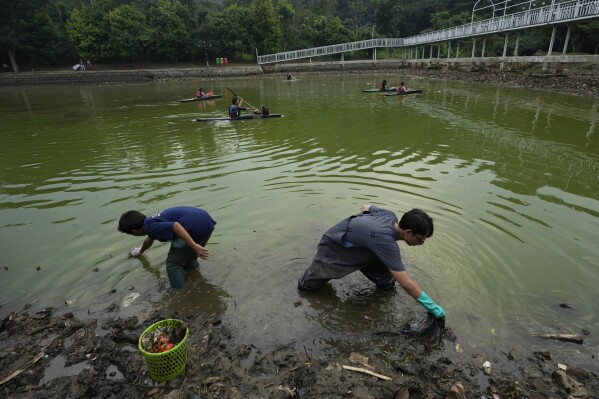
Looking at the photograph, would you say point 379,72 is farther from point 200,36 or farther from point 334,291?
point 334,291

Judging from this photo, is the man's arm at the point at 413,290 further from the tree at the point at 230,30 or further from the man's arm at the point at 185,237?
the tree at the point at 230,30

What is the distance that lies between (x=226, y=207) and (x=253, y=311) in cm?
333

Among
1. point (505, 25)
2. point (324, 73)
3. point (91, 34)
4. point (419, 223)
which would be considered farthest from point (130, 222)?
point (91, 34)

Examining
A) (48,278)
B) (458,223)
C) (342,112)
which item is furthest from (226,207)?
(342,112)

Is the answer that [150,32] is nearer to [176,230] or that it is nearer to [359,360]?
[176,230]

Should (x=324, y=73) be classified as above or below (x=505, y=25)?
below

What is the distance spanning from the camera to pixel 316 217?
22.0 feet

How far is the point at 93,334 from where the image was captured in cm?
390

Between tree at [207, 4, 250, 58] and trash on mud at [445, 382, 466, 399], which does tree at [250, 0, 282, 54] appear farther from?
trash on mud at [445, 382, 466, 399]

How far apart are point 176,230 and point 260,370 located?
1.88 meters

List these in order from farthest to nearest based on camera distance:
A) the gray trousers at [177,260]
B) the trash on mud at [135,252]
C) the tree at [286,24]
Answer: the tree at [286,24] → the trash on mud at [135,252] → the gray trousers at [177,260]

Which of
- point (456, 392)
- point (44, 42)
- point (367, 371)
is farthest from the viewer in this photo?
point (44, 42)

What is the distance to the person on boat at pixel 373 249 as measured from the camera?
3.50 metres

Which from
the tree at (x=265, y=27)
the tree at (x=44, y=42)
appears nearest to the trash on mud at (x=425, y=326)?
the tree at (x=265, y=27)
